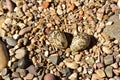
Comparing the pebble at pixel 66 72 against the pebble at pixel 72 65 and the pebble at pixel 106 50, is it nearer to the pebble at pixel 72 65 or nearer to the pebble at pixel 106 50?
the pebble at pixel 72 65

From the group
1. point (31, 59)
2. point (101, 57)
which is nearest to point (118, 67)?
point (101, 57)

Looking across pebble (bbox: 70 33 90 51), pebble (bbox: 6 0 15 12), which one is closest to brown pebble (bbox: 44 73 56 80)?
pebble (bbox: 70 33 90 51)

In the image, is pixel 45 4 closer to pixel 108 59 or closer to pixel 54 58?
pixel 54 58

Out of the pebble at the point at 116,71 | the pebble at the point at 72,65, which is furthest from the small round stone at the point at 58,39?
the pebble at the point at 116,71

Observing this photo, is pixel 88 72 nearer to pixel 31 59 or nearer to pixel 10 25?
pixel 31 59

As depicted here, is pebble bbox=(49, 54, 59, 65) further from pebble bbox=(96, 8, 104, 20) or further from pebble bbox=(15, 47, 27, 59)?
pebble bbox=(96, 8, 104, 20)

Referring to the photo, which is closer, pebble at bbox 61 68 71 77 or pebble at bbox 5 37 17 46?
pebble at bbox 61 68 71 77

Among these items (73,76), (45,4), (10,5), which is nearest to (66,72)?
(73,76)
